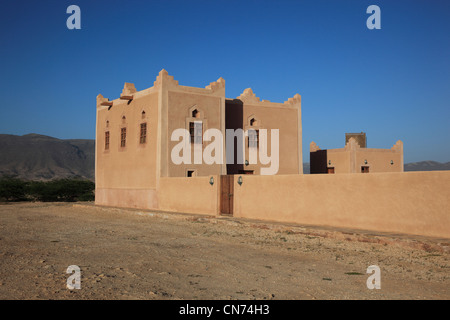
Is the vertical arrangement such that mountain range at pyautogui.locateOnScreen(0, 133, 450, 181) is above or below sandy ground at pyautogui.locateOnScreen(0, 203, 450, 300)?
above

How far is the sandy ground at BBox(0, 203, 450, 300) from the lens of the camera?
5914 millimetres

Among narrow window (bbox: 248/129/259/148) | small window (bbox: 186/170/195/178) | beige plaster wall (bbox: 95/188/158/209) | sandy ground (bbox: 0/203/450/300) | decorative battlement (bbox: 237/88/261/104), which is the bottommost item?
sandy ground (bbox: 0/203/450/300)

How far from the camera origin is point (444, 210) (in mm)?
10078

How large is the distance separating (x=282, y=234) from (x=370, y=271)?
5.14 meters

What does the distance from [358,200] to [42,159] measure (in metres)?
106

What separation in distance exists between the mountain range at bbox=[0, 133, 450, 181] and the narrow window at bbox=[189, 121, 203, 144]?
3080 inches

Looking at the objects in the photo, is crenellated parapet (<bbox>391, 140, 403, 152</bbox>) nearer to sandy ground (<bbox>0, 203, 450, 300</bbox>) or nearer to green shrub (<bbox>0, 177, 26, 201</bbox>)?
sandy ground (<bbox>0, 203, 450, 300</bbox>)

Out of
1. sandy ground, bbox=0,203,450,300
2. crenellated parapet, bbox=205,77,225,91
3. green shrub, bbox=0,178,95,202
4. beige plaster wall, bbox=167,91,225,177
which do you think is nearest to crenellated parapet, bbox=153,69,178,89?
beige plaster wall, bbox=167,91,225,177

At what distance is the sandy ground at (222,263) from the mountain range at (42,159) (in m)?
86.7

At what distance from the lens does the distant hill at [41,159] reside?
3792 inches

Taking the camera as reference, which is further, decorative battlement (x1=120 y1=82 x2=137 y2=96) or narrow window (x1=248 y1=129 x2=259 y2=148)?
decorative battlement (x1=120 y1=82 x2=137 y2=96)

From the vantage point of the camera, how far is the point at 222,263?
8188mm

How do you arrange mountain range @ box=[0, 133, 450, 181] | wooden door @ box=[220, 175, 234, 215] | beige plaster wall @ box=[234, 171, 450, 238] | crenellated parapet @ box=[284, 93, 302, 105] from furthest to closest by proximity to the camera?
1. mountain range @ box=[0, 133, 450, 181]
2. crenellated parapet @ box=[284, 93, 302, 105]
3. wooden door @ box=[220, 175, 234, 215]
4. beige plaster wall @ box=[234, 171, 450, 238]

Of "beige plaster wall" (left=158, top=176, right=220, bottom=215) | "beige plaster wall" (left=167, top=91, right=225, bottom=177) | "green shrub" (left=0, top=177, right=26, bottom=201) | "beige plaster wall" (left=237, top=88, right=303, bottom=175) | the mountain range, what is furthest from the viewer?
the mountain range
